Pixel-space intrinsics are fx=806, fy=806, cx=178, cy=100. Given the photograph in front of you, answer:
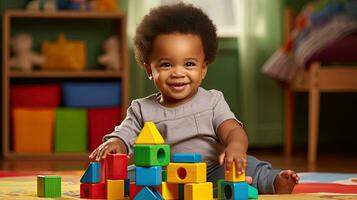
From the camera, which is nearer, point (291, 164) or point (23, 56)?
point (291, 164)

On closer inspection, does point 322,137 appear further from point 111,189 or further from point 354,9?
point 111,189

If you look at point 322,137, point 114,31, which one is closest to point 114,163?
point 114,31

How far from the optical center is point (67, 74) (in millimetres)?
3643

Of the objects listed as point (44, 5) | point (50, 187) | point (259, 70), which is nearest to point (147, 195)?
point (50, 187)

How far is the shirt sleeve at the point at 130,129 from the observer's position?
5.46 ft

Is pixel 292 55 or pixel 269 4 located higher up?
pixel 269 4

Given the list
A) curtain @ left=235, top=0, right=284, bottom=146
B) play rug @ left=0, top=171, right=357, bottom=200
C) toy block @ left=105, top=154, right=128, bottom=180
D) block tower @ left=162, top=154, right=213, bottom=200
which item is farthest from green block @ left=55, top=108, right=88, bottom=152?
block tower @ left=162, top=154, right=213, bottom=200

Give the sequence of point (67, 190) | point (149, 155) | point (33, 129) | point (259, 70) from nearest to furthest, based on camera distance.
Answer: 1. point (149, 155)
2. point (67, 190)
3. point (33, 129)
4. point (259, 70)

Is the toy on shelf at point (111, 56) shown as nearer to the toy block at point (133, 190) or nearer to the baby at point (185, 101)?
the baby at point (185, 101)

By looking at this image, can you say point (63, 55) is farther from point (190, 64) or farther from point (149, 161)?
point (149, 161)

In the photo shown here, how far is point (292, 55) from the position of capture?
3.61 metres

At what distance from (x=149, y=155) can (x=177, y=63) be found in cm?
35

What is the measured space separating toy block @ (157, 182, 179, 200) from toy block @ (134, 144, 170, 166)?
0.21 feet

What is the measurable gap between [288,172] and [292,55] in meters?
2.03
